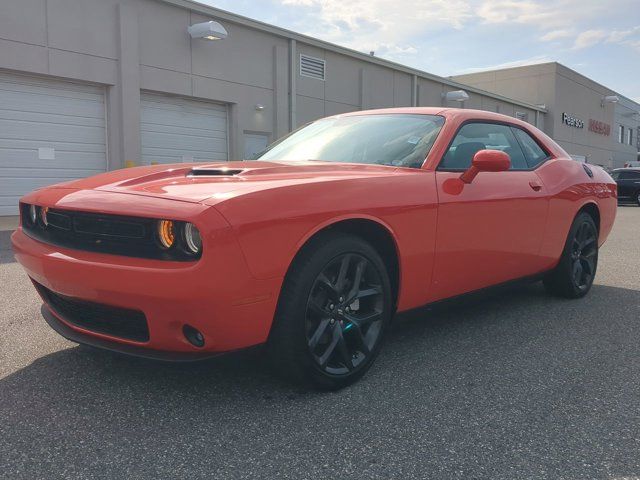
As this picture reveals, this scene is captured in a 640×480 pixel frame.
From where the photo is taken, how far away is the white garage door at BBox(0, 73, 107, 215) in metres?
11.6

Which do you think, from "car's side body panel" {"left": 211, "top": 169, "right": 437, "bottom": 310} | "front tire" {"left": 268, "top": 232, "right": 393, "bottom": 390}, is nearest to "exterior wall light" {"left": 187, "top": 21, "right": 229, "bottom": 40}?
"car's side body panel" {"left": 211, "top": 169, "right": 437, "bottom": 310}

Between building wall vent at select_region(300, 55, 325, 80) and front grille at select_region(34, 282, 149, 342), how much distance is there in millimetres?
15367

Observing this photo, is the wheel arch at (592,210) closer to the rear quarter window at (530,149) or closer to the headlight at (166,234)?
the rear quarter window at (530,149)

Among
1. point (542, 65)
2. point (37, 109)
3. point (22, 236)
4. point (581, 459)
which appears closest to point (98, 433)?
point (22, 236)

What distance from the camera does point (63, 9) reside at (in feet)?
38.6

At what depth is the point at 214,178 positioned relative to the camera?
2637 millimetres

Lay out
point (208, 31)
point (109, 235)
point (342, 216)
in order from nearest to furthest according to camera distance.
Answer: point (109, 235) < point (342, 216) < point (208, 31)

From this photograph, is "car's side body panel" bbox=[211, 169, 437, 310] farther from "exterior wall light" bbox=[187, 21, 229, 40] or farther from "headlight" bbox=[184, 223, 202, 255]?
"exterior wall light" bbox=[187, 21, 229, 40]

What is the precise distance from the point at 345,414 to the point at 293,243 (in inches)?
29.7

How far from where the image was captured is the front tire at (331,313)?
95.6 inches

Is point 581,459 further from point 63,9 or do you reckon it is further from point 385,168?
point 63,9

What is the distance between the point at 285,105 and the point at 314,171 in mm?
14234

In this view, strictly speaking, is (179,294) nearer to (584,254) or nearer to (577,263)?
(577,263)

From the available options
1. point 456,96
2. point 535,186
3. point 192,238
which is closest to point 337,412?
point 192,238
